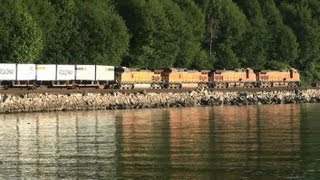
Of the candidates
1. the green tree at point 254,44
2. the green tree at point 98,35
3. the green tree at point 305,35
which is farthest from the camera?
the green tree at point 305,35

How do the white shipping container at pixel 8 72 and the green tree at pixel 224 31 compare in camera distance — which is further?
the green tree at pixel 224 31

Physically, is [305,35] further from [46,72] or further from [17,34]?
[46,72]

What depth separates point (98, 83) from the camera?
109m

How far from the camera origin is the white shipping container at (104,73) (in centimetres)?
10850

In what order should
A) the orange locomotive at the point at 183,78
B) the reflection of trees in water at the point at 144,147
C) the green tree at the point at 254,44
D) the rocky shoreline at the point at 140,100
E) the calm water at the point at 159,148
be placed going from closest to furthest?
the calm water at the point at 159,148 < the reflection of trees in water at the point at 144,147 < the rocky shoreline at the point at 140,100 < the orange locomotive at the point at 183,78 < the green tree at the point at 254,44

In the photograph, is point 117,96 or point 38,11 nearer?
point 117,96

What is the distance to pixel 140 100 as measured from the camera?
103438 millimetres

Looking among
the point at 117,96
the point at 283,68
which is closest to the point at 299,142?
the point at 117,96

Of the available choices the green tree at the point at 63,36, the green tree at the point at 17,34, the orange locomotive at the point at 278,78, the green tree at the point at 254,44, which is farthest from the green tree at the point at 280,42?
the green tree at the point at 17,34

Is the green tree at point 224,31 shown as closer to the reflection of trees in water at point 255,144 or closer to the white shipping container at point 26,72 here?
the white shipping container at point 26,72

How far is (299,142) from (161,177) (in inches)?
648

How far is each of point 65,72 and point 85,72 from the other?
3.97 meters

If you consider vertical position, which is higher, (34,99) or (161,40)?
(161,40)

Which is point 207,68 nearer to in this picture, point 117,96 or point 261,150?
point 117,96
